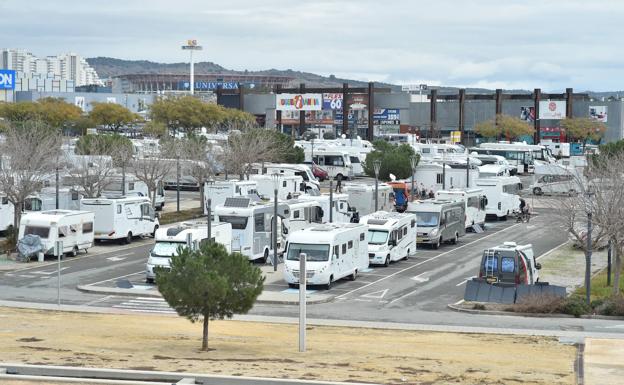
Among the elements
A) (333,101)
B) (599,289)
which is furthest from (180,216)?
(333,101)

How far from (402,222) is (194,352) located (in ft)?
81.8

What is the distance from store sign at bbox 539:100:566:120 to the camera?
145 m

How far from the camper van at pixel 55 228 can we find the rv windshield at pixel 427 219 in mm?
16891

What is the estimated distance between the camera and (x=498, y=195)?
237 feet

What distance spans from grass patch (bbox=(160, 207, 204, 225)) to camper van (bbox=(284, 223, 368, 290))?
21282 mm

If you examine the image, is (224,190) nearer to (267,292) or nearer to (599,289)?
(267,292)

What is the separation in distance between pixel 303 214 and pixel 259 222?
5.48m

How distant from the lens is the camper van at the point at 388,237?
2037 inches

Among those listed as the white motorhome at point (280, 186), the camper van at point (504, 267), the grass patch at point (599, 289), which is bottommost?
the grass patch at point (599, 289)

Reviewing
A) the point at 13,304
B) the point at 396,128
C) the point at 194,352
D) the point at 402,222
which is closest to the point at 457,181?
the point at 402,222

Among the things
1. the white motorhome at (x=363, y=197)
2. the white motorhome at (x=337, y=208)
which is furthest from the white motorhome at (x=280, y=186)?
the white motorhome at (x=337, y=208)

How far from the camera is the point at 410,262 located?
53.7 metres

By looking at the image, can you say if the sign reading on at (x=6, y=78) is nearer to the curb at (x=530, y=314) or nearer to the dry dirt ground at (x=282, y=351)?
the dry dirt ground at (x=282, y=351)

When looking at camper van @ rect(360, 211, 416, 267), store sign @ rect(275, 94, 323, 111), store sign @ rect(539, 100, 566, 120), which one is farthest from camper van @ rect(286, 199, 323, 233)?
store sign @ rect(539, 100, 566, 120)
